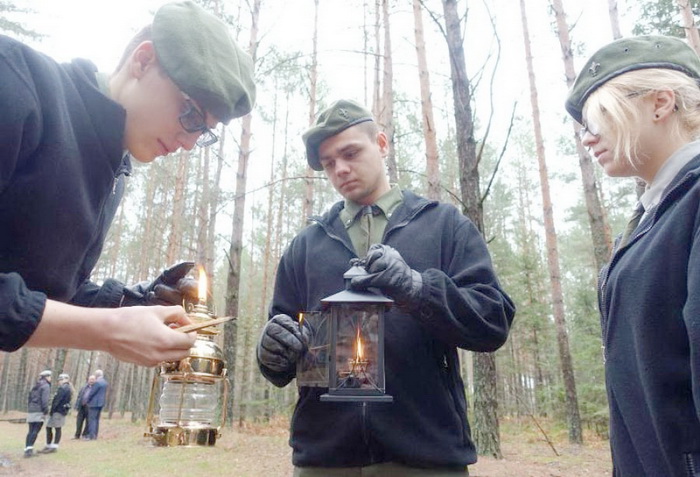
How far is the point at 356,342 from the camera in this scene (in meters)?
2.21

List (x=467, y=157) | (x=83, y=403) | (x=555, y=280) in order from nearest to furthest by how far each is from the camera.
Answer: (x=467, y=157), (x=555, y=280), (x=83, y=403)

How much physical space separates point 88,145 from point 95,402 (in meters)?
17.1

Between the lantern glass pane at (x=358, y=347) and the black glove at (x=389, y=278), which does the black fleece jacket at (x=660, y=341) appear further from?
the lantern glass pane at (x=358, y=347)

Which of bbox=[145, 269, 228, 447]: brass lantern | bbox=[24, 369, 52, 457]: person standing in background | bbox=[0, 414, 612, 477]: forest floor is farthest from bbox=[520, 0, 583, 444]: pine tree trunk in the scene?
bbox=[145, 269, 228, 447]: brass lantern

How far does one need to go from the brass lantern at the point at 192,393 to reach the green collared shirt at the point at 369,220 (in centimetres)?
103

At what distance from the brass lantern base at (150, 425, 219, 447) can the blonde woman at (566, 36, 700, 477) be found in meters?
1.49

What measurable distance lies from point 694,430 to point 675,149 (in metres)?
1.03

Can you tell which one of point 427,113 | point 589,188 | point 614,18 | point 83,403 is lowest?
point 83,403

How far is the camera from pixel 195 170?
Answer: 26.3 meters

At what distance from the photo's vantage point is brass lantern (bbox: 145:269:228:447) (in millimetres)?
1859

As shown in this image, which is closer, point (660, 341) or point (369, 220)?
point (660, 341)

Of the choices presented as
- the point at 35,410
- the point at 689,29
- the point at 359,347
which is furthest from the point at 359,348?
the point at 35,410

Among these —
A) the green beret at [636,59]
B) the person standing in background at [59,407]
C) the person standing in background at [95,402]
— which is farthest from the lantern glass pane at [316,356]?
the person standing in background at [95,402]

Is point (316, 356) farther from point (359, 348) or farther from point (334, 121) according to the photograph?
point (334, 121)
